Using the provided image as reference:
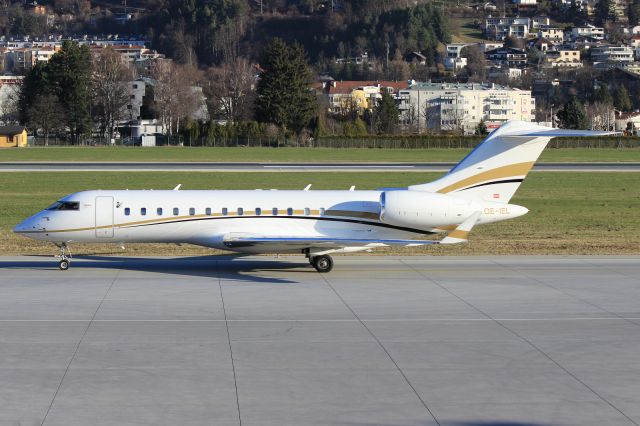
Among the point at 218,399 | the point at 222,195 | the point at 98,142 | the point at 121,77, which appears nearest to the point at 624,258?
the point at 222,195

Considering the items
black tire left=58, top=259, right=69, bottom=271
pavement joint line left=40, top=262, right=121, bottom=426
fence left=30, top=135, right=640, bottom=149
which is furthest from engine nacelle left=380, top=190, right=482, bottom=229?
fence left=30, top=135, right=640, bottom=149

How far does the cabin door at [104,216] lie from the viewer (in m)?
30.2

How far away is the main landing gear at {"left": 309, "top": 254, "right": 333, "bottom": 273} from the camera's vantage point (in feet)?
101

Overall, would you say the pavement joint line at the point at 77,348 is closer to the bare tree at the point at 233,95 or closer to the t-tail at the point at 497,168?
the t-tail at the point at 497,168

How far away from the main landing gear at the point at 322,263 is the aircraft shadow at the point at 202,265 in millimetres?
364

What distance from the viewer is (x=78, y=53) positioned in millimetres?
151250

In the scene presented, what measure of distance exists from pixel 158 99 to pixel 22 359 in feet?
506

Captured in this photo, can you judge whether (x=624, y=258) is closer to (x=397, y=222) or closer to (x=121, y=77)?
(x=397, y=222)

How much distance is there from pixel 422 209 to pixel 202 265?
706 cm

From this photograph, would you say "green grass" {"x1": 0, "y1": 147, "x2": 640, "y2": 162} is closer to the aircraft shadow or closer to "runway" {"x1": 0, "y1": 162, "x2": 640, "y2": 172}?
"runway" {"x1": 0, "y1": 162, "x2": 640, "y2": 172}

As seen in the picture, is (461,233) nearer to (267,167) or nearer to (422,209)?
(422,209)

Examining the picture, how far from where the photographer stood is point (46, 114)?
14475cm

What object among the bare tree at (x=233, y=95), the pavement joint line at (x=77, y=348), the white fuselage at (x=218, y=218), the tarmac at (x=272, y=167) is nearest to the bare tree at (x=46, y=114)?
the bare tree at (x=233, y=95)

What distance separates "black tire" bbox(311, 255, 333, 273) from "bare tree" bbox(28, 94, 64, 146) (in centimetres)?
11901
